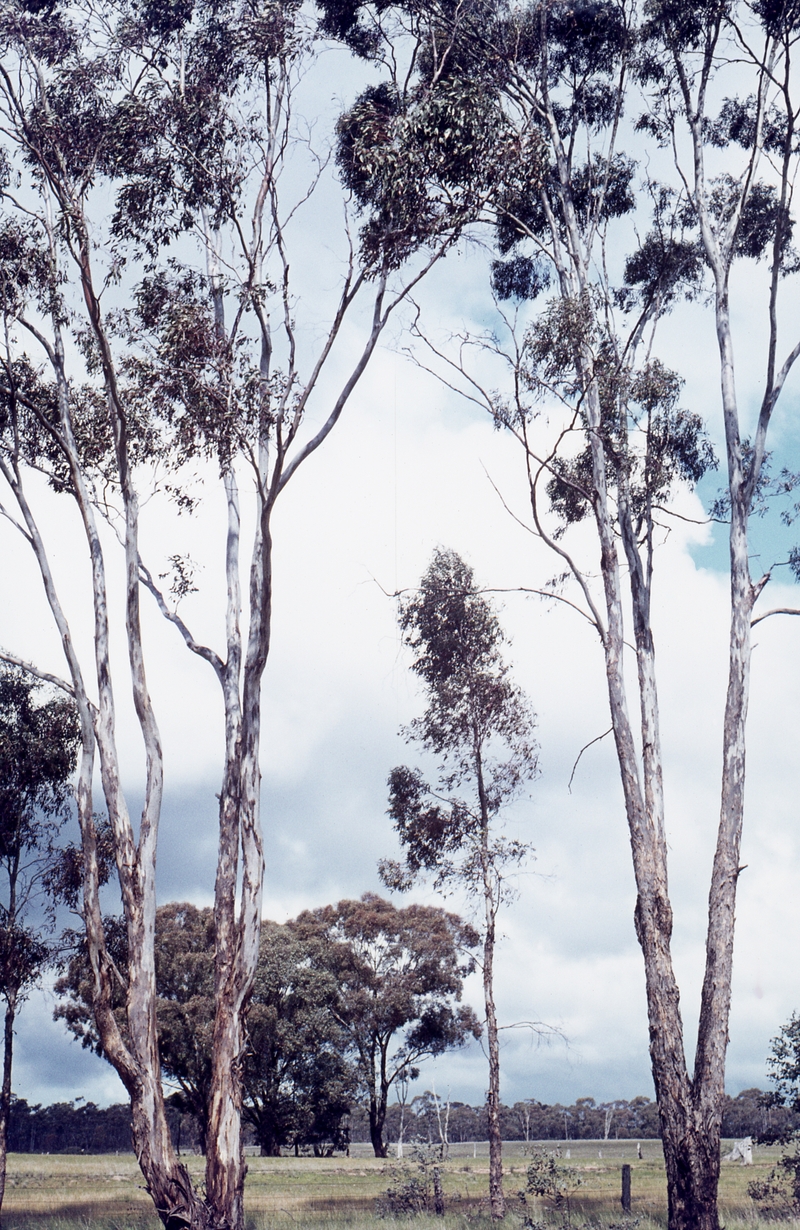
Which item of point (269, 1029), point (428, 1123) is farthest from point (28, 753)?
point (428, 1123)

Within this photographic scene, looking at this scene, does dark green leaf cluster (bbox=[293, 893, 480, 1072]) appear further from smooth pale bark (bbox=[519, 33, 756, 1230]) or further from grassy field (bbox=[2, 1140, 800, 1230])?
smooth pale bark (bbox=[519, 33, 756, 1230])

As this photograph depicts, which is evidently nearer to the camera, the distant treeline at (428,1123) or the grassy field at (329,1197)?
the grassy field at (329,1197)

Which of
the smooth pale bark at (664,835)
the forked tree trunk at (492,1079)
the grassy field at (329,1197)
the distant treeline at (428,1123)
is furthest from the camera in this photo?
the distant treeline at (428,1123)

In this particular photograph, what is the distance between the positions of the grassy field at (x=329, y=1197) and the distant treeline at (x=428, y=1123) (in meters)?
Result: 9.26

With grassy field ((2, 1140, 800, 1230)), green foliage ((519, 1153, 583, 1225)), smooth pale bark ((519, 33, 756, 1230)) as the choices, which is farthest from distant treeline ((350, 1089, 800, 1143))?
smooth pale bark ((519, 33, 756, 1230))

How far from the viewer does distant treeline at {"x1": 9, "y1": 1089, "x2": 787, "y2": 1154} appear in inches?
2216

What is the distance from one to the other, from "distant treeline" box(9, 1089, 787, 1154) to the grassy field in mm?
9264

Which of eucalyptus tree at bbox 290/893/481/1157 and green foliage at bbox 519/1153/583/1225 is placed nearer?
green foliage at bbox 519/1153/583/1225

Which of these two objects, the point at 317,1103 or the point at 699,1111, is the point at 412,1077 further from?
the point at 699,1111

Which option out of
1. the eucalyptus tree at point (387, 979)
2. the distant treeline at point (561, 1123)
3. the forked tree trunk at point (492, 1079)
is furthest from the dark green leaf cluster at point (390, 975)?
the distant treeline at point (561, 1123)

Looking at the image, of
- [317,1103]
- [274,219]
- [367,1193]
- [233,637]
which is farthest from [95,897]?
[317,1103]

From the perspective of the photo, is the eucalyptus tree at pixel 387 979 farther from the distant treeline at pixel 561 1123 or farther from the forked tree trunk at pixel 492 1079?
the distant treeline at pixel 561 1123

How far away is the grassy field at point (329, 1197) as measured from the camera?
1385cm

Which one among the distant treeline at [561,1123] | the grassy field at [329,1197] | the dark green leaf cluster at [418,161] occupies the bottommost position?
the distant treeline at [561,1123]
